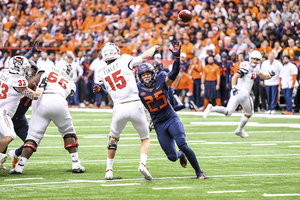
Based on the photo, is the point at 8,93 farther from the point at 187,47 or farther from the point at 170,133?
the point at 187,47

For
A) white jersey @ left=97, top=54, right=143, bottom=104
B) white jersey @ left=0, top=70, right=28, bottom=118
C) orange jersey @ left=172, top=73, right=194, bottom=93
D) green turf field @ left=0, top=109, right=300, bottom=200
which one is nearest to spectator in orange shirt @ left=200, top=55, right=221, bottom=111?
orange jersey @ left=172, top=73, right=194, bottom=93

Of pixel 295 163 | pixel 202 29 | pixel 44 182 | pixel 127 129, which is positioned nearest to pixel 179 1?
pixel 202 29

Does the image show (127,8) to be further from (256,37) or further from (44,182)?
(44,182)

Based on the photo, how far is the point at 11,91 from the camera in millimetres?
7000

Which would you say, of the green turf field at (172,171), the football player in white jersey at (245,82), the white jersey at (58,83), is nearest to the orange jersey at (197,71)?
the green turf field at (172,171)

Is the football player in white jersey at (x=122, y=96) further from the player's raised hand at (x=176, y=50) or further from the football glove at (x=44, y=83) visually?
the football glove at (x=44, y=83)

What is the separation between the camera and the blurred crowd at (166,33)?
57.2 ft

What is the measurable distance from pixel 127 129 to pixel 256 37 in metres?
6.92

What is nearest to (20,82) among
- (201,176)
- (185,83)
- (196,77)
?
(201,176)

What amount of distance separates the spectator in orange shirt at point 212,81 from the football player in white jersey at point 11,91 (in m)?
11.4

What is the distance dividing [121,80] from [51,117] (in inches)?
49.6

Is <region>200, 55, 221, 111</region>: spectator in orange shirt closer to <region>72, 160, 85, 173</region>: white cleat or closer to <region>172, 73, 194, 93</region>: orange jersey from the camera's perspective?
<region>172, 73, 194, 93</region>: orange jersey

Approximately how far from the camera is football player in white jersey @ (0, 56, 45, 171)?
22.0ft

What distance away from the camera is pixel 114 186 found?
578cm
